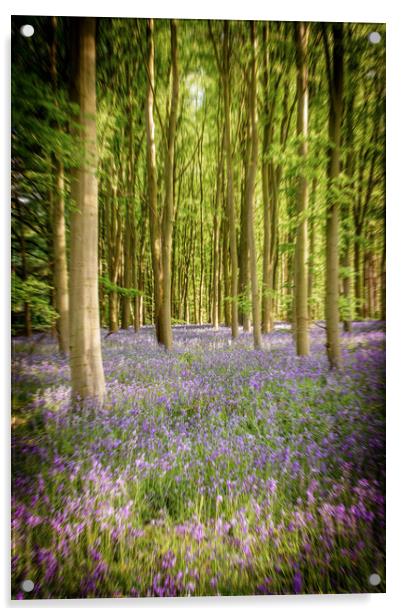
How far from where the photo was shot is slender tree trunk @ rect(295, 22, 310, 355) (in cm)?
260

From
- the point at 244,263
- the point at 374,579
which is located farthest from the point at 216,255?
the point at 374,579

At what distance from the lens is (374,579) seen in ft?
7.30

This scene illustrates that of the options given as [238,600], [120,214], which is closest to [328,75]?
[120,214]

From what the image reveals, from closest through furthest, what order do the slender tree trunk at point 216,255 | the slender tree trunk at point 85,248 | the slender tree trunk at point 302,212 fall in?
the slender tree trunk at point 85,248
the slender tree trunk at point 302,212
the slender tree trunk at point 216,255

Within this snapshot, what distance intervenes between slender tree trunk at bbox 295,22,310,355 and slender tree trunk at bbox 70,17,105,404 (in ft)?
7.17

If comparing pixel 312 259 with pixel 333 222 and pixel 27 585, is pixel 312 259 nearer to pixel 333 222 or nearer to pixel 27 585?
pixel 333 222

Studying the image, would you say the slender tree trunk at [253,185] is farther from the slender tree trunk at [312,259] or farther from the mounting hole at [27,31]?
the mounting hole at [27,31]

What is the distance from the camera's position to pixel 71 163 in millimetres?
2518

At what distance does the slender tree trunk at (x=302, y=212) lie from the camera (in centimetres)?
260

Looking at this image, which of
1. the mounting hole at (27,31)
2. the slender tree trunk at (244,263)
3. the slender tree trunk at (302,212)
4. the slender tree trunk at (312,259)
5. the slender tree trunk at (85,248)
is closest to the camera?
the mounting hole at (27,31)

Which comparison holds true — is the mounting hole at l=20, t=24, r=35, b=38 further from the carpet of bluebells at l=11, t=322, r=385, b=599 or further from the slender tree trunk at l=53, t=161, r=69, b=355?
the carpet of bluebells at l=11, t=322, r=385, b=599

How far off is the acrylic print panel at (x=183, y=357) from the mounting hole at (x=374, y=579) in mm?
27
